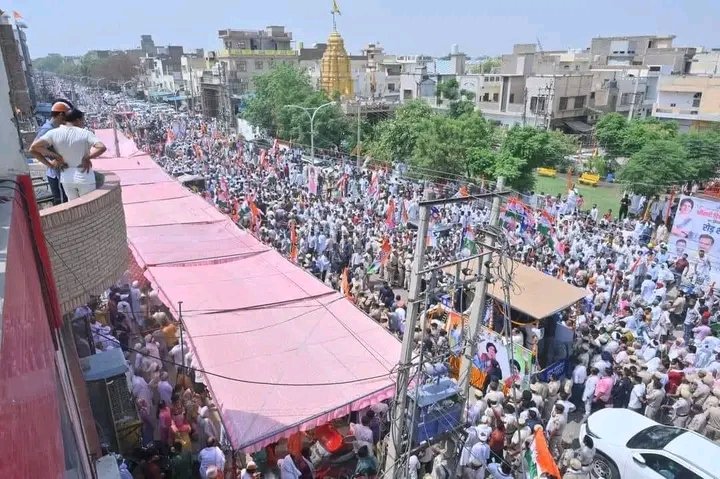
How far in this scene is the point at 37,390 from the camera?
2223mm

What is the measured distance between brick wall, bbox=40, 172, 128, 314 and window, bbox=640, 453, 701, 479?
6903 millimetres

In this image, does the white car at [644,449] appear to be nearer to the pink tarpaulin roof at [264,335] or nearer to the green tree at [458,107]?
the pink tarpaulin roof at [264,335]

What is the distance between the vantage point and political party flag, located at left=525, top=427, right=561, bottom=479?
5.88 meters

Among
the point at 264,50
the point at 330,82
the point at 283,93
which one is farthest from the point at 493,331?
the point at 264,50

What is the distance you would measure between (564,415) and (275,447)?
394cm

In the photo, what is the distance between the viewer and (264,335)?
279 inches

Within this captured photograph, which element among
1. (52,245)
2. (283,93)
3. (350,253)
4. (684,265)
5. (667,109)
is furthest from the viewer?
(667,109)

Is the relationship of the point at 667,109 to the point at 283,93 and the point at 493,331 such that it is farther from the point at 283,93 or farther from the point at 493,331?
the point at 493,331

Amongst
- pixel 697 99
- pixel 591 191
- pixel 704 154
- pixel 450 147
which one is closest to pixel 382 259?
pixel 450 147

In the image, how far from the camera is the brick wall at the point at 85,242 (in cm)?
463

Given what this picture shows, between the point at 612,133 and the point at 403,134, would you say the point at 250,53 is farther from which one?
the point at 612,133

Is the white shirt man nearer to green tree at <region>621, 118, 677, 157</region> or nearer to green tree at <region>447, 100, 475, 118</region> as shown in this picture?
green tree at <region>621, 118, 677, 157</region>

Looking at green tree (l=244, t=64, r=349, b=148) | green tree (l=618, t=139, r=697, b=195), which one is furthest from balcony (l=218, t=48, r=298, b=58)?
green tree (l=618, t=139, r=697, b=195)

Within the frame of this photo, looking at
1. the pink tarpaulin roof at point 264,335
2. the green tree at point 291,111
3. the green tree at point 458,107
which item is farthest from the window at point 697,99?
the pink tarpaulin roof at point 264,335
